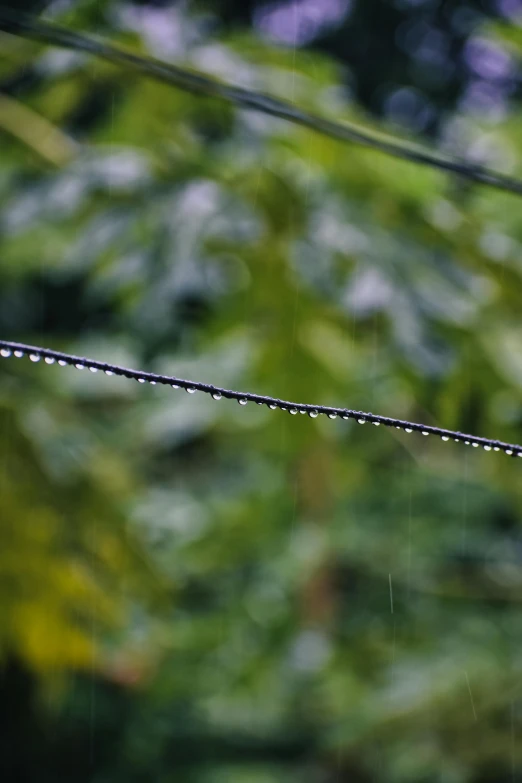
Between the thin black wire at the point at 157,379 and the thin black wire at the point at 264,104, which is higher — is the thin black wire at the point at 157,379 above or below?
below

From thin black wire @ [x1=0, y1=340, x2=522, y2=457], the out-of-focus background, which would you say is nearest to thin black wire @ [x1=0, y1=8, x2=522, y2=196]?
the out-of-focus background

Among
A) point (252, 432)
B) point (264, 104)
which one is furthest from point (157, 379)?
point (252, 432)

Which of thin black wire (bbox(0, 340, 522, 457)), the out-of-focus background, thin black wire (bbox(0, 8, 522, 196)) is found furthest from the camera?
the out-of-focus background

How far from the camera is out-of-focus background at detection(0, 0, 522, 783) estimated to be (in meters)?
1.44

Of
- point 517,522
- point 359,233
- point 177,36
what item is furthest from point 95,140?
point 517,522

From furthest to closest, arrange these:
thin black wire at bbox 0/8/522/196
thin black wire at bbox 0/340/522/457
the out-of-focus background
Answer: the out-of-focus background < thin black wire at bbox 0/8/522/196 < thin black wire at bbox 0/340/522/457

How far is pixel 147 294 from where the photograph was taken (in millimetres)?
1403

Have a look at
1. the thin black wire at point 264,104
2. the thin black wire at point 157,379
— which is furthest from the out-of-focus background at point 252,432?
the thin black wire at point 157,379

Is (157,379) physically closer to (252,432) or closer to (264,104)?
(264,104)

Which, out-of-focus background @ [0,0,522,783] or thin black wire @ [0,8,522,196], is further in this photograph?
out-of-focus background @ [0,0,522,783]

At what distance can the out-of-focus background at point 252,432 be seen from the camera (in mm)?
1444

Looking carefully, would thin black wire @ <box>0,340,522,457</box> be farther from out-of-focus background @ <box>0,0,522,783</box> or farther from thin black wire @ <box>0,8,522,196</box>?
out-of-focus background @ <box>0,0,522,783</box>

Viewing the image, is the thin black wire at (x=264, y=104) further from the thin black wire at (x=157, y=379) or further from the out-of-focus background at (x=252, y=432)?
the thin black wire at (x=157, y=379)

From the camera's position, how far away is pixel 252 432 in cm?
195
